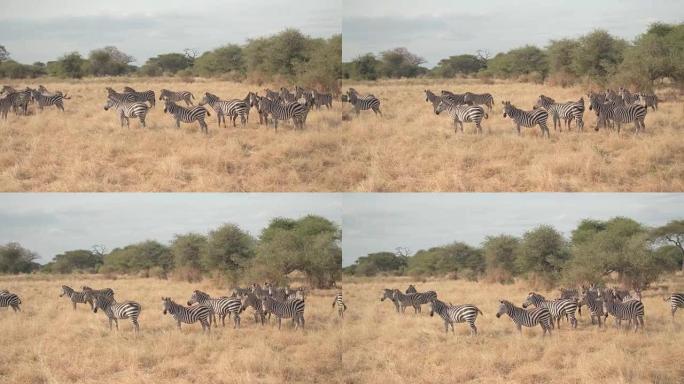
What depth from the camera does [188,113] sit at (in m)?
7.36

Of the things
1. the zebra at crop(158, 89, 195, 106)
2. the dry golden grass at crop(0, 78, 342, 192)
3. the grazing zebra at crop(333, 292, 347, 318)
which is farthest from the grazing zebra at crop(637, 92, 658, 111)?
the zebra at crop(158, 89, 195, 106)

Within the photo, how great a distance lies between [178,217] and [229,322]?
1053 mm

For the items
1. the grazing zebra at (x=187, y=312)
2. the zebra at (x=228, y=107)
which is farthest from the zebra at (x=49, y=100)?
the grazing zebra at (x=187, y=312)

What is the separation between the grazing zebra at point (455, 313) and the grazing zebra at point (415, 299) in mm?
55

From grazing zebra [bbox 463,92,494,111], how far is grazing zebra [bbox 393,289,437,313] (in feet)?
5.73

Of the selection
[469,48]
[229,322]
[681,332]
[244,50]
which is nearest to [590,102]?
[469,48]

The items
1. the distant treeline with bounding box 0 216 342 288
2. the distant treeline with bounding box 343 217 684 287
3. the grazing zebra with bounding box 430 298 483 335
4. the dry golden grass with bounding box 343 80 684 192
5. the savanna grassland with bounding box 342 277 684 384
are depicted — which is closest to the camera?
the savanna grassland with bounding box 342 277 684 384

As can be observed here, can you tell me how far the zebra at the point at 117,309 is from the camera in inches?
280

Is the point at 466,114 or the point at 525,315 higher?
the point at 466,114

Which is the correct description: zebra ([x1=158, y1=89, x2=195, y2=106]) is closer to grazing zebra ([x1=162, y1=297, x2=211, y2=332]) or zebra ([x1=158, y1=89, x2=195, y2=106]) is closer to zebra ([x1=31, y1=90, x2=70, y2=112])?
zebra ([x1=31, y1=90, x2=70, y2=112])

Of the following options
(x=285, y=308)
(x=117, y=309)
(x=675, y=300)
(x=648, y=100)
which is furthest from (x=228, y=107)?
(x=675, y=300)

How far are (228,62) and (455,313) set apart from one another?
3.06m

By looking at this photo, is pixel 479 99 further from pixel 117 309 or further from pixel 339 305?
pixel 117 309

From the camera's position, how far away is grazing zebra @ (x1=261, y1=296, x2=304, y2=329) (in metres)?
7.23
